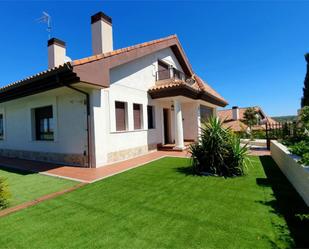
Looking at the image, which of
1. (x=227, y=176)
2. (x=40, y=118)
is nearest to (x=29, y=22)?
(x=40, y=118)

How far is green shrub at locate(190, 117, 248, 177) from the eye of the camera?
7.25m

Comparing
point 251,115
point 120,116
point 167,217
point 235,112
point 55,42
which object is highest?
point 55,42

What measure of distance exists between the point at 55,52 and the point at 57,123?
241 inches

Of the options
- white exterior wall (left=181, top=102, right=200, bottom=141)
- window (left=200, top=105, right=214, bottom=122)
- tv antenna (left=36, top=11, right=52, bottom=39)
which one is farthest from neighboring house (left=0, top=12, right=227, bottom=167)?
window (left=200, top=105, right=214, bottom=122)

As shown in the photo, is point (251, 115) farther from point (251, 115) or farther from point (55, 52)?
point (55, 52)

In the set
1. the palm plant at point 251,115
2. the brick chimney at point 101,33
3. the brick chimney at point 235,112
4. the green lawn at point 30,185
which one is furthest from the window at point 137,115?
the brick chimney at point 235,112

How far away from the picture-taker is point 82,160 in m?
9.80

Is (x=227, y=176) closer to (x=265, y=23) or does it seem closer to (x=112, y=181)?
(x=112, y=181)

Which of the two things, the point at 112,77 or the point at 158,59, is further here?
→ the point at 158,59

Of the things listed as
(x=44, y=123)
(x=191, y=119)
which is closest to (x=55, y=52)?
(x=44, y=123)

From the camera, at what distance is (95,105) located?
9336 mm

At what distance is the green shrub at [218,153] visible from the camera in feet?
23.8

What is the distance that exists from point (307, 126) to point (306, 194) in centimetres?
475

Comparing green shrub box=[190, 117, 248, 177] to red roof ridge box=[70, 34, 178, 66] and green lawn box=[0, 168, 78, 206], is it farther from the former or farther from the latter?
red roof ridge box=[70, 34, 178, 66]
